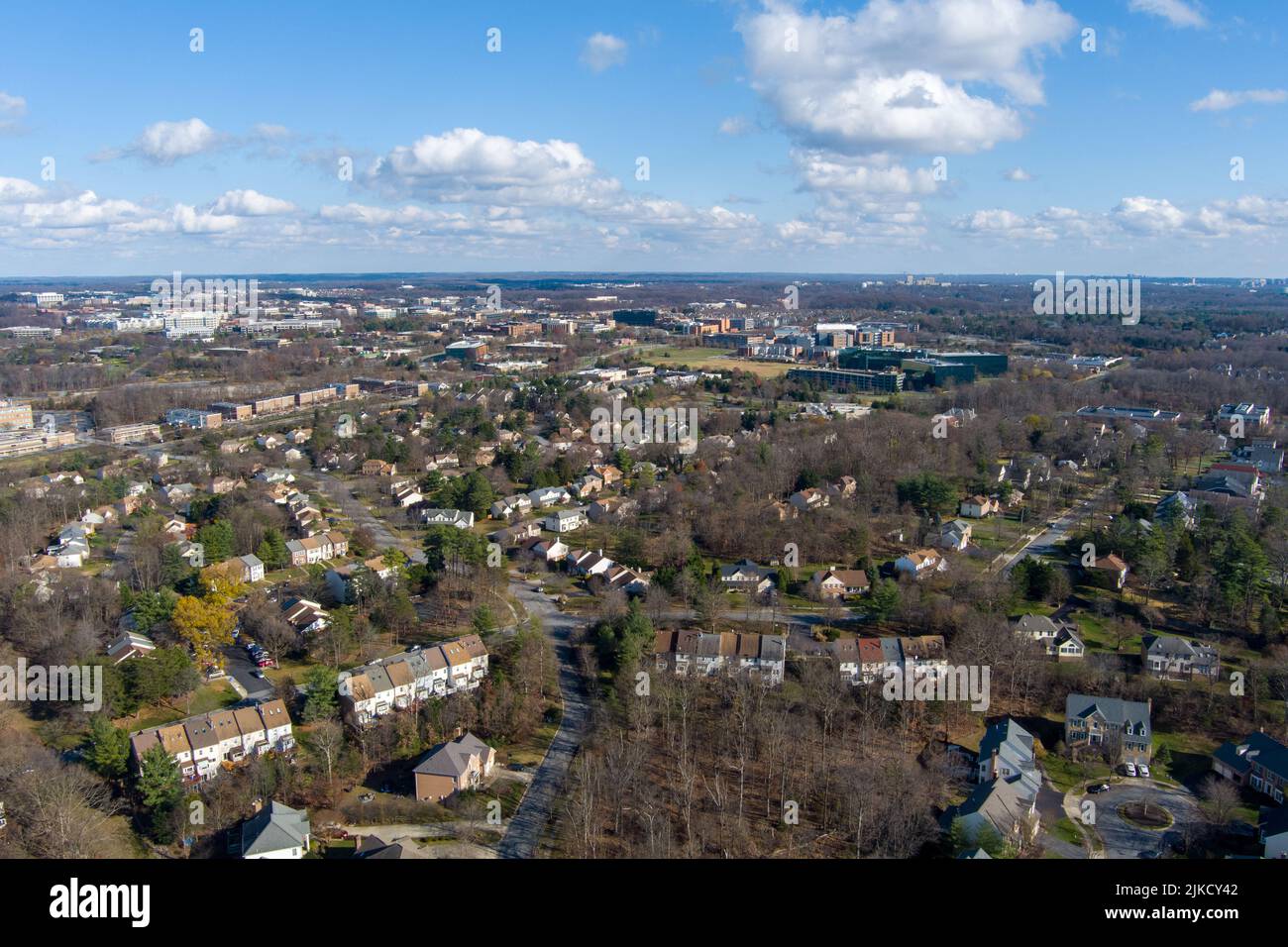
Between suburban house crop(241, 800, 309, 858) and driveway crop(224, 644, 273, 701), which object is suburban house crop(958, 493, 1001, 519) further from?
suburban house crop(241, 800, 309, 858)

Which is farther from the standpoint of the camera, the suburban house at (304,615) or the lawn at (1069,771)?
the suburban house at (304,615)

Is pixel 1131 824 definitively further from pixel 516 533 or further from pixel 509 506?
pixel 509 506

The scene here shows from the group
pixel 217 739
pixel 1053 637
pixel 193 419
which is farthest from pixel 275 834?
pixel 193 419

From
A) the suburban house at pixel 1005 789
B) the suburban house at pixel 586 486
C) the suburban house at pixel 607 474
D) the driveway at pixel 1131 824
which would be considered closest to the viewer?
the suburban house at pixel 1005 789

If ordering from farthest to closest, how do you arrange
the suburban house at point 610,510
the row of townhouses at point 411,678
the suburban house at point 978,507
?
the suburban house at point 978,507 < the suburban house at point 610,510 < the row of townhouses at point 411,678

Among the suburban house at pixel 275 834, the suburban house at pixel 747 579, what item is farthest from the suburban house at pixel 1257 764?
the suburban house at pixel 275 834

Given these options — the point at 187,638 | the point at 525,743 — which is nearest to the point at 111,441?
the point at 187,638

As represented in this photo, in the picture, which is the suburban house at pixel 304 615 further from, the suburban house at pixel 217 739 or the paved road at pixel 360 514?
the paved road at pixel 360 514
